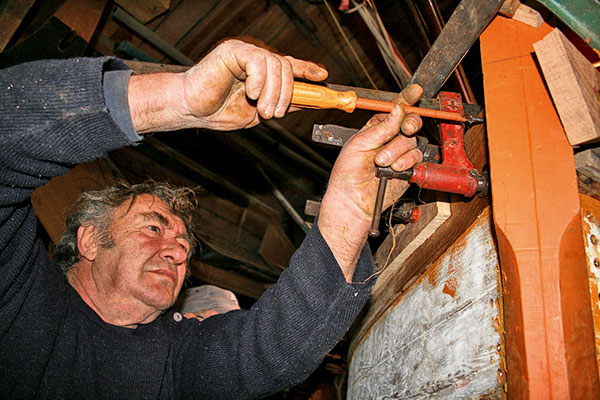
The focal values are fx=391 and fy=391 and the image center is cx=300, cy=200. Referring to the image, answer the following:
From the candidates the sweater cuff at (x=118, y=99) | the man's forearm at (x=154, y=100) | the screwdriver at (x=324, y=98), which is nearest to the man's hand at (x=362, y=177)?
the screwdriver at (x=324, y=98)

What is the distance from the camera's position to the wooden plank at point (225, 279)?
342 centimetres

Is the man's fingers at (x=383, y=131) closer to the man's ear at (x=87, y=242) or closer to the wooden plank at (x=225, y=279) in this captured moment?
the man's ear at (x=87, y=242)

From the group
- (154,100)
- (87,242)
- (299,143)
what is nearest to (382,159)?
(154,100)

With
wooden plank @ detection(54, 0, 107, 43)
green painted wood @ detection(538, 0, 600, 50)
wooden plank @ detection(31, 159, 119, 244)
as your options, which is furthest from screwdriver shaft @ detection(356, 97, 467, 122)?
wooden plank @ detection(31, 159, 119, 244)

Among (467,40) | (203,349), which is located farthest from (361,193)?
(203,349)

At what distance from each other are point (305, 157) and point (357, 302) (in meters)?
1.90

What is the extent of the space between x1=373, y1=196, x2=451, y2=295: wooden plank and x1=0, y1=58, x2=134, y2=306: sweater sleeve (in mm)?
853

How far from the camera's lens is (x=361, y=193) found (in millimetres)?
1221

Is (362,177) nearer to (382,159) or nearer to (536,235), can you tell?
(382,159)

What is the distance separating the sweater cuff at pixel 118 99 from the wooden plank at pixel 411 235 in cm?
79

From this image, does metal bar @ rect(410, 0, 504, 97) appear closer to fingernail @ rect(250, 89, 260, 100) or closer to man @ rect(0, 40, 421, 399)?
man @ rect(0, 40, 421, 399)

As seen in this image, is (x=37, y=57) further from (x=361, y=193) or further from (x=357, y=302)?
(x=357, y=302)

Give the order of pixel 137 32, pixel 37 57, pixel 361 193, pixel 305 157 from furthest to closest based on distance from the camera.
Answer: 1. pixel 305 157
2. pixel 137 32
3. pixel 37 57
4. pixel 361 193

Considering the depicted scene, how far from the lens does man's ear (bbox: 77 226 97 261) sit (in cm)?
186
